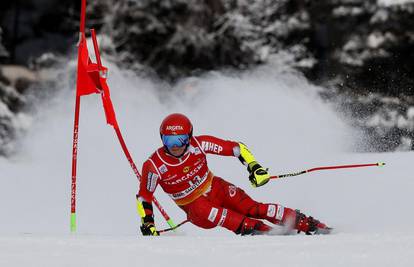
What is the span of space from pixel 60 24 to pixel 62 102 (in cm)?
639

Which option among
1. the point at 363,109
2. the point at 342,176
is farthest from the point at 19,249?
the point at 363,109

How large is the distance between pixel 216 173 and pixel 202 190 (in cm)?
338

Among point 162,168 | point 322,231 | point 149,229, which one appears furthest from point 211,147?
point 322,231

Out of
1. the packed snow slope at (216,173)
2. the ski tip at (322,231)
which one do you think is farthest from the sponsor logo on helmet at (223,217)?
the ski tip at (322,231)

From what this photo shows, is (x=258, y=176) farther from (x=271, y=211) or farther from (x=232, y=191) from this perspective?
(x=232, y=191)

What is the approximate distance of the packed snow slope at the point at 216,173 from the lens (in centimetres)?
471

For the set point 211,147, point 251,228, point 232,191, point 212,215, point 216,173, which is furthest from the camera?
point 216,173

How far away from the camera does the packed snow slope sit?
4711mm

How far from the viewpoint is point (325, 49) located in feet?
59.7

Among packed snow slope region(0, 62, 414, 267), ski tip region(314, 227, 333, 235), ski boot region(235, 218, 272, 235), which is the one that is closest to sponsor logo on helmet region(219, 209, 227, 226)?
ski boot region(235, 218, 272, 235)

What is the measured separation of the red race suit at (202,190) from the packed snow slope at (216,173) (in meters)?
0.31

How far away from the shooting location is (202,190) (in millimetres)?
6867

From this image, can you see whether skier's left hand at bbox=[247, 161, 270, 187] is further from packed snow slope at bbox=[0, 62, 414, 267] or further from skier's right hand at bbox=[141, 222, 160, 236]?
skier's right hand at bbox=[141, 222, 160, 236]

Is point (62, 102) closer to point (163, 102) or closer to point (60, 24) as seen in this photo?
point (163, 102)
